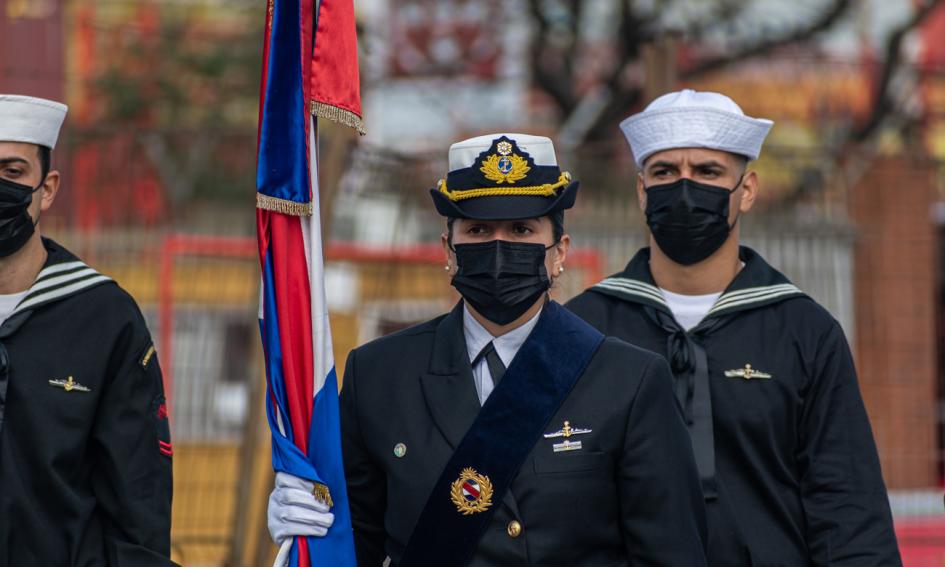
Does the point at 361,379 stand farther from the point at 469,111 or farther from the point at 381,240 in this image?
the point at 469,111

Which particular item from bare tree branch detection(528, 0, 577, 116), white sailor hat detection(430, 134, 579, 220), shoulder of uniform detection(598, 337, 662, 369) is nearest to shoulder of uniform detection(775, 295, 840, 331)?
shoulder of uniform detection(598, 337, 662, 369)

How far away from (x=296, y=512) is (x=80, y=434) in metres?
0.81

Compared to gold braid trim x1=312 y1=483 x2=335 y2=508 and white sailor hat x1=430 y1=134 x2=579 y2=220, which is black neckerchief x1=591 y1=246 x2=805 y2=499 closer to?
white sailor hat x1=430 y1=134 x2=579 y2=220

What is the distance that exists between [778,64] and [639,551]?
1086cm

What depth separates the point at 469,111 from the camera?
17859 millimetres

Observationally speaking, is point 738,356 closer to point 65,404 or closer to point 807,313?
point 807,313

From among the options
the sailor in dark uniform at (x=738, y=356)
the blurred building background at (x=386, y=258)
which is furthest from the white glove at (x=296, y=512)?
the blurred building background at (x=386, y=258)

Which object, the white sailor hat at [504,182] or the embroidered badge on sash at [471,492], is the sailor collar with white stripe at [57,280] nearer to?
the white sailor hat at [504,182]

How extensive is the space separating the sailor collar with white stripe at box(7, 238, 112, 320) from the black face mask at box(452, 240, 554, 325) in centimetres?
123

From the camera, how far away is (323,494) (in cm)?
430

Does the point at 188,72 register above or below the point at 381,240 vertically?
above

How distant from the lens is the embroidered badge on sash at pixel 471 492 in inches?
164

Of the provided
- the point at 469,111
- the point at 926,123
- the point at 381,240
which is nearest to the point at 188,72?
the point at 469,111

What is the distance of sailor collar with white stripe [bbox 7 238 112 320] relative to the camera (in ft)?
15.9
